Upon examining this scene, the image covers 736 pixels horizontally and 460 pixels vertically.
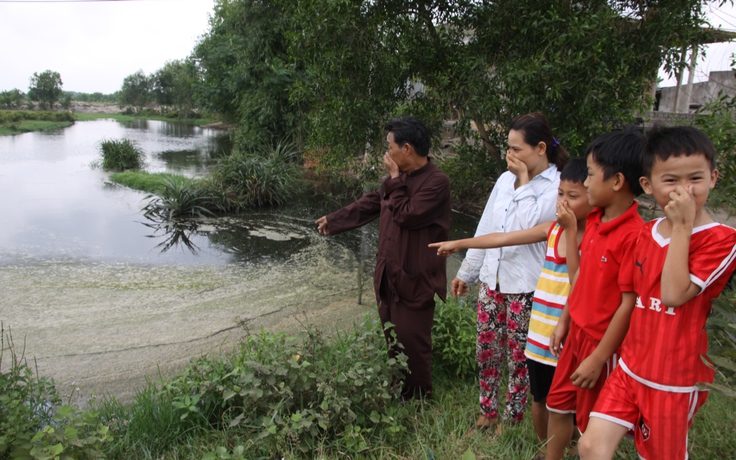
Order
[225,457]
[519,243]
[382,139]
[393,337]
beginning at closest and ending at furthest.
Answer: [225,457]
[519,243]
[393,337]
[382,139]

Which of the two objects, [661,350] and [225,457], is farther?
[225,457]

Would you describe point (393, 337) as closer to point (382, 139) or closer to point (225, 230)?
point (382, 139)

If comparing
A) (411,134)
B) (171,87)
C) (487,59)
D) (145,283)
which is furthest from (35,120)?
(411,134)

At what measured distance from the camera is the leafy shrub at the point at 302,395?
2.46 metres

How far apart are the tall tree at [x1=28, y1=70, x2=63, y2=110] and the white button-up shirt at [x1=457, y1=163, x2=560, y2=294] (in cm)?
6357

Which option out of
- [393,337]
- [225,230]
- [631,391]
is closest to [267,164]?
[225,230]

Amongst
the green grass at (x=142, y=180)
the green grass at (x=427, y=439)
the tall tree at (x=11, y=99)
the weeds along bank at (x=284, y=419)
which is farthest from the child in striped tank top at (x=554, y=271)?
the tall tree at (x=11, y=99)

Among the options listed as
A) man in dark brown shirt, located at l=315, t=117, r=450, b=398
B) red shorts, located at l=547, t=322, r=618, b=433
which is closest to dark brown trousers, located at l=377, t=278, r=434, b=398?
man in dark brown shirt, located at l=315, t=117, r=450, b=398

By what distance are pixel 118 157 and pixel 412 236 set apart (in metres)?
16.8

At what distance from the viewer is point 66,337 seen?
491 cm

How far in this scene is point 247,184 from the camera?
11.4 meters

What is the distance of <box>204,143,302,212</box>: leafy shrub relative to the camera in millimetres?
11211

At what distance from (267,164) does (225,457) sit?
10.2 metres

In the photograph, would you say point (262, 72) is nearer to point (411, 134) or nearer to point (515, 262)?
point (411, 134)
